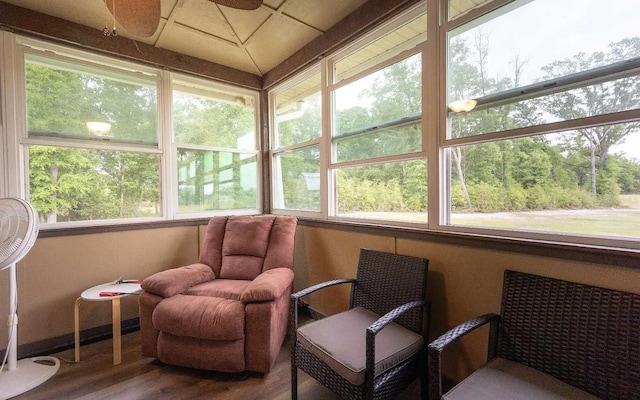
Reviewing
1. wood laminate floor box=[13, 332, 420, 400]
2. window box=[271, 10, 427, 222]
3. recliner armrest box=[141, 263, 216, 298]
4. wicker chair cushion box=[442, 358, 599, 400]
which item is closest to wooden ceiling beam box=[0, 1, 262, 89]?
window box=[271, 10, 427, 222]

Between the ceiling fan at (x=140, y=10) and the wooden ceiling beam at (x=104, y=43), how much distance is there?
1127 millimetres

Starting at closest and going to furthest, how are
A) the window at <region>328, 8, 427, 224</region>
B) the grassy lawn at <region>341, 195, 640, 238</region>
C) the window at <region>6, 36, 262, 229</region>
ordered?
the grassy lawn at <region>341, 195, 640, 238</region>, the window at <region>328, 8, 427, 224</region>, the window at <region>6, 36, 262, 229</region>

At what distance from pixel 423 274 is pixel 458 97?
1.06 meters

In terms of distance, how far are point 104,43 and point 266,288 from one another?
2.48 meters

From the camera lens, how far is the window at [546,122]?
1128mm

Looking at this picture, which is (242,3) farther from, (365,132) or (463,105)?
(463,105)

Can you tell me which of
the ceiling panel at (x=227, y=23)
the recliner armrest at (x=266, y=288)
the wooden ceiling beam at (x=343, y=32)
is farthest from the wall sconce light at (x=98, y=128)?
the recliner armrest at (x=266, y=288)

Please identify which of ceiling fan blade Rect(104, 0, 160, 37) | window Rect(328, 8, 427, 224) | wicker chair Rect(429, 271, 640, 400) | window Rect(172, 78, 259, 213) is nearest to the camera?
wicker chair Rect(429, 271, 640, 400)

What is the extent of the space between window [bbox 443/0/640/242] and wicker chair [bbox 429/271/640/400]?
298 mm

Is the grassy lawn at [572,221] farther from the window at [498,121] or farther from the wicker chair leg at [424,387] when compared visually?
the wicker chair leg at [424,387]

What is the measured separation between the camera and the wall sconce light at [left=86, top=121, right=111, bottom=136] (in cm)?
229

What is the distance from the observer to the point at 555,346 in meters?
1.10

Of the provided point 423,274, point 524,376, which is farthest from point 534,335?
point 423,274

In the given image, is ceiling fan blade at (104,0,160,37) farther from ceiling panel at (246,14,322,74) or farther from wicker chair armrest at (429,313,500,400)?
wicker chair armrest at (429,313,500,400)
